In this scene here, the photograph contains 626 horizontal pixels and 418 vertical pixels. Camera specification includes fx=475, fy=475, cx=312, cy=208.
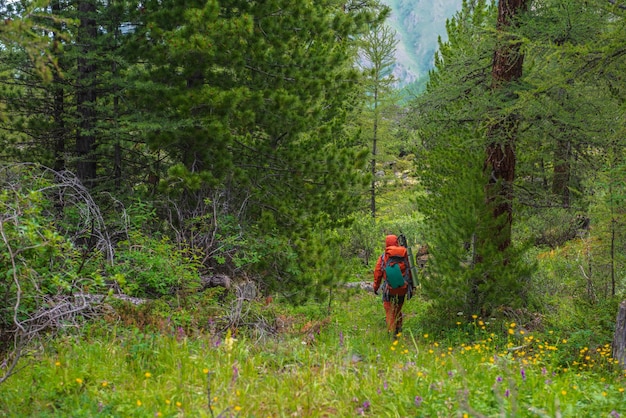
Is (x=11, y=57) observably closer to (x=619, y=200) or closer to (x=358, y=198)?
(x=358, y=198)

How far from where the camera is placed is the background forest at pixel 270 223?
3.99m

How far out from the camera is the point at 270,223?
8906 millimetres

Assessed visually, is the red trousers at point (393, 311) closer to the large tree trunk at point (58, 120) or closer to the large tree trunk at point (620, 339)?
the large tree trunk at point (620, 339)

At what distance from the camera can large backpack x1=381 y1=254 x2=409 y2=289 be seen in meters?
7.98

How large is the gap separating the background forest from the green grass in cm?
2

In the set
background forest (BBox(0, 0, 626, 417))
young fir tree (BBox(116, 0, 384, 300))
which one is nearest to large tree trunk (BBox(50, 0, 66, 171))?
background forest (BBox(0, 0, 626, 417))

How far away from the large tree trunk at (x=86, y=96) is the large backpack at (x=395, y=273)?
5.67 meters

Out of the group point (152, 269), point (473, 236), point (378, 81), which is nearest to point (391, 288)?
point (473, 236)

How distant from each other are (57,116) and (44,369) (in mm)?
7567

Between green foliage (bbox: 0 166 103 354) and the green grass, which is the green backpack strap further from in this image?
green foliage (bbox: 0 166 103 354)

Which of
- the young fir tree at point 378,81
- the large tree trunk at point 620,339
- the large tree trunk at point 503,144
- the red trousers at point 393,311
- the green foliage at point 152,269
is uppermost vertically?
the young fir tree at point 378,81

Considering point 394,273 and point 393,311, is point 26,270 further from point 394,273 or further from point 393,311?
point 393,311

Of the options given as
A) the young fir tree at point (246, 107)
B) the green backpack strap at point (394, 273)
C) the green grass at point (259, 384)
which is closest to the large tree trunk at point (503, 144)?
the green backpack strap at point (394, 273)

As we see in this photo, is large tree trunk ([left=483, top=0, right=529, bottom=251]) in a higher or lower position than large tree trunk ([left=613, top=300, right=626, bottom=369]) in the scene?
higher
